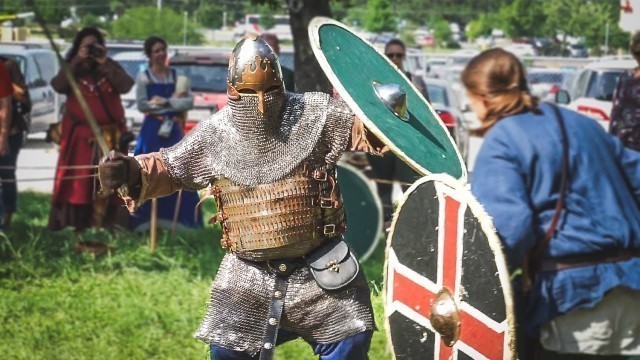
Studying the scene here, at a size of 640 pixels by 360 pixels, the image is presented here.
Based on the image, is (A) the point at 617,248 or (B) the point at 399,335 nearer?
(A) the point at 617,248

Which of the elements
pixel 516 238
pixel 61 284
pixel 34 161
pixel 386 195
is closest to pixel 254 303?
pixel 516 238

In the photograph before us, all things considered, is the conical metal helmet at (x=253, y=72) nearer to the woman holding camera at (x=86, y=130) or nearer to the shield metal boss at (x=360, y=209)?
the shield metal boss at (x=360, y=209)

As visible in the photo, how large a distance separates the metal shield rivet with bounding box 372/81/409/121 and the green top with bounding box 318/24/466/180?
0.05 ft

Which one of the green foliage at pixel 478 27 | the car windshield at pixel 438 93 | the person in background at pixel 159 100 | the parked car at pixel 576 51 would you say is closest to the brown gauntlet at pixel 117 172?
the person in background at pixel 159 100

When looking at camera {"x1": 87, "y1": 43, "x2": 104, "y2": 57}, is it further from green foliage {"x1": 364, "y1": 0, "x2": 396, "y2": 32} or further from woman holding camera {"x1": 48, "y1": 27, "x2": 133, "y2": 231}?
green foliage {"x1": 364, "y1": 0, "x2": 396, "y2": 32}

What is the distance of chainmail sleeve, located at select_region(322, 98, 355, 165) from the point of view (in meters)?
3.88

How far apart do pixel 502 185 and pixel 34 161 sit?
39.7ft

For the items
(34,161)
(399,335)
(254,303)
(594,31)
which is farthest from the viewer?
(594,31)

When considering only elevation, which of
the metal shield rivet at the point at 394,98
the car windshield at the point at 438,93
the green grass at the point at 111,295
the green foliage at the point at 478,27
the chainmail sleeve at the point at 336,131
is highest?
the metal shield rivet at the point at 394,98

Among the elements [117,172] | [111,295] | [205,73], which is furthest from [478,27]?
[117,172]

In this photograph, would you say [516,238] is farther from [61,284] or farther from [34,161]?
[34,161]

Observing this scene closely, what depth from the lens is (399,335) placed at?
3.62 metres

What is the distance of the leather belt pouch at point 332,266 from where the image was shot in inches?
151

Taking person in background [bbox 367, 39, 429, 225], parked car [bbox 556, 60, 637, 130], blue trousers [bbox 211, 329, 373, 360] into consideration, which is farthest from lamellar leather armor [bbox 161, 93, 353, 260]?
parked car [bbox 556, 60, 637, 130]
